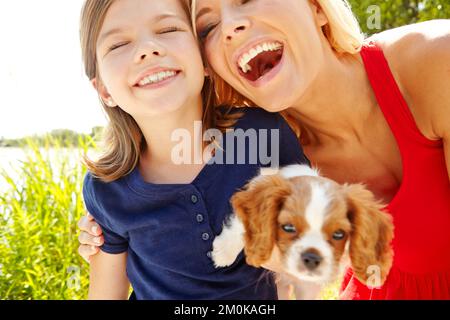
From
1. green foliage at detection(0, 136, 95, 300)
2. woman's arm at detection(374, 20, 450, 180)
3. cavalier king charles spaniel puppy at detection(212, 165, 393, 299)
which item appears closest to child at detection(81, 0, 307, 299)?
cavalier king charles spaniel puppy at detection(212, 165, 393, 299)

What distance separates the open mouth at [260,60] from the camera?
1097mm

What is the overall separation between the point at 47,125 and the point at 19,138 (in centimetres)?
13

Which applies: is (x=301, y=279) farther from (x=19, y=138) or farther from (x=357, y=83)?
(x=19, y=138)

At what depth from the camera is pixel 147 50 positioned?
1.05 m

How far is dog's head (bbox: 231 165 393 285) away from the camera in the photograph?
2.92 feet

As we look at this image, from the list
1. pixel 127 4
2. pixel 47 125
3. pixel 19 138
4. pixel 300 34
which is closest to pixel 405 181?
pixel 300 34

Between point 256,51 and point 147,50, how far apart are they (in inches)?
8.7

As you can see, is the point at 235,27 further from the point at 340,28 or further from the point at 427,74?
the point at 427,74

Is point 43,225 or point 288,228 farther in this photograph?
point 43,225

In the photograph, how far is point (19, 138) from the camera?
1736 mm

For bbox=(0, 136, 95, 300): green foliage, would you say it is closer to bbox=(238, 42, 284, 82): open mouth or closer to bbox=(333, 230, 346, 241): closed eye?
bbox=(238, 42, 284, 82): open mouth

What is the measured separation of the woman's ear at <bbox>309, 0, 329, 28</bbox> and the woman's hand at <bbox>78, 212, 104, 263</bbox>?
667 millimetres

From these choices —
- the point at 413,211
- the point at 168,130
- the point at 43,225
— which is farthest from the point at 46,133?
the point at 413,211

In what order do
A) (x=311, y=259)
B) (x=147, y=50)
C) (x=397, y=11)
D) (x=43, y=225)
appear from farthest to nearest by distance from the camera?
(x=43, y=225) < (x=397, y=11) < (x=147, y=50) < (x=311, y=259)
